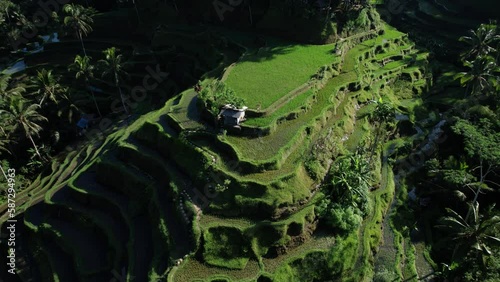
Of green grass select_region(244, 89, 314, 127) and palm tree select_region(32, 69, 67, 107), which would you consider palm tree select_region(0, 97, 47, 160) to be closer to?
palm tree select_region(32, 69, 67, 107)

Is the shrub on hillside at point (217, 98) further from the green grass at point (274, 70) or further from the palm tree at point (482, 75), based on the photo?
the palm tree at point (482, 75)

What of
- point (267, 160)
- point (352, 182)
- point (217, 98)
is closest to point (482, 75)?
point (352, 182)

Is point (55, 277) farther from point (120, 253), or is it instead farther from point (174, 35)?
point (174, 35)

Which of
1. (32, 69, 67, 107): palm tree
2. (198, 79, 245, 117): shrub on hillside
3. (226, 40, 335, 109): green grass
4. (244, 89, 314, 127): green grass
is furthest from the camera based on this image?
(32, 69, 67, 107): palm tree

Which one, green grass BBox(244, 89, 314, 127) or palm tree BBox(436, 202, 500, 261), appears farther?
green grass BBox(244, 89, 314, 127)

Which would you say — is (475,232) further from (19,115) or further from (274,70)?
(19,115)

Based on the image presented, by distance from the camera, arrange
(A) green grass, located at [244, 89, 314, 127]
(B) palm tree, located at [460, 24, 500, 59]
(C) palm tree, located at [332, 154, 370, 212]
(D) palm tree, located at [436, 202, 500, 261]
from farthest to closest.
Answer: (B) palm tree, located at [460, 24, 500, 59], (A) green grass, located at [244, 89, 314, 127], (C) palm tree, located at [332, 154, 370, 212], (D) palm tree, located at [436, 202, 500, 261]

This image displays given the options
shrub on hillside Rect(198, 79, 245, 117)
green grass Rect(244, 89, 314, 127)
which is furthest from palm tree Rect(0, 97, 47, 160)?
green grass Rect(244, 89, 314, 127)

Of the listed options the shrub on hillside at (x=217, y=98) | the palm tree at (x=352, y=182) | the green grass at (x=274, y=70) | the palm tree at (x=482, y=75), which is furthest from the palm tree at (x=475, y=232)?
the shrub on hillside at (x=217, y=98)

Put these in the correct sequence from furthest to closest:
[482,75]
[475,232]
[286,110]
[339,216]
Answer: [482,75] → [286,110] → [339,216] → [475,232]

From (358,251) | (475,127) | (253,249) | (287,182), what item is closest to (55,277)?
(253,249)
